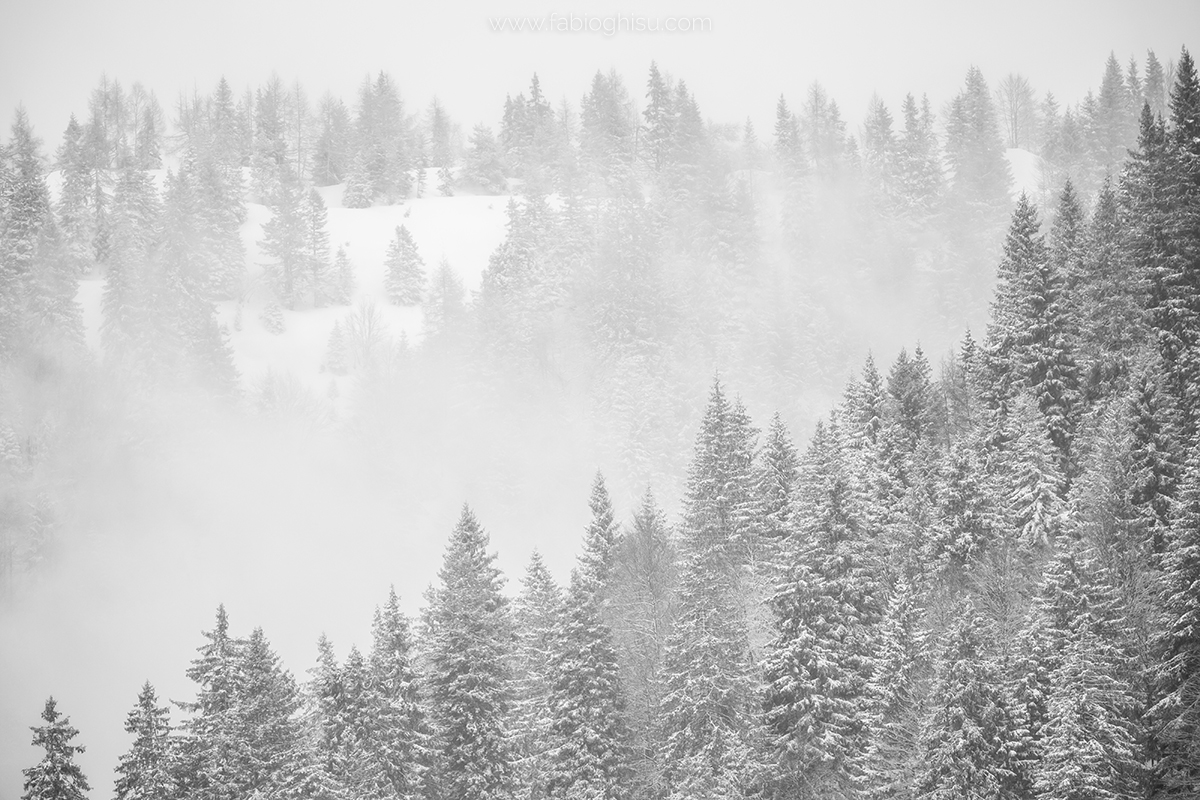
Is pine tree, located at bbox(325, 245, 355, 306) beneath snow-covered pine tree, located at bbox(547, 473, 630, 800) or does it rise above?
above

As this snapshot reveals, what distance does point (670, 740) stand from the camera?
94.4 ft

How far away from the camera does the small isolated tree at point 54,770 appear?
29.6 m

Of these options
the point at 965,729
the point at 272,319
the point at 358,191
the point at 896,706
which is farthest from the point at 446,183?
the point at 965,729

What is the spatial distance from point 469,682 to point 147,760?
11.0 meters

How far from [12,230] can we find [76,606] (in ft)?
126

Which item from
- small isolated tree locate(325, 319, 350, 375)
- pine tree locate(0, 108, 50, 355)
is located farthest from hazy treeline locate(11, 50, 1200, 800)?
pine tree locate(0, 108, 50, 355)

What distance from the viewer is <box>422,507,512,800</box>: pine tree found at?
30516mm

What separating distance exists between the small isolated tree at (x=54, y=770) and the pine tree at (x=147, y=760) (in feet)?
4.16

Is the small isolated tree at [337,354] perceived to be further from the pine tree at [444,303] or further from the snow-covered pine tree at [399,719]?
the snow-covered pine tree at [399,719]

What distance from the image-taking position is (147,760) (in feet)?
100

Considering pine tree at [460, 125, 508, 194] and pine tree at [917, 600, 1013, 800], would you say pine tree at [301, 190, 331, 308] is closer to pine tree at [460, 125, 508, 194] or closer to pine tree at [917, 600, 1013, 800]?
pine tree at [460, 125, 508, 194]

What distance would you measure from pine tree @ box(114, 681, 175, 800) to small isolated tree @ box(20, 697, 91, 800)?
1.27 metres

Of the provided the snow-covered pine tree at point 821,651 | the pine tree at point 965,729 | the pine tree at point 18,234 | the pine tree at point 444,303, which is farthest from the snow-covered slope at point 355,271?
the pine tree at point 965,729

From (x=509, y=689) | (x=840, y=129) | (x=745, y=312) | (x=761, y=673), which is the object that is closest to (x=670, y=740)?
(x=761, y=673)
